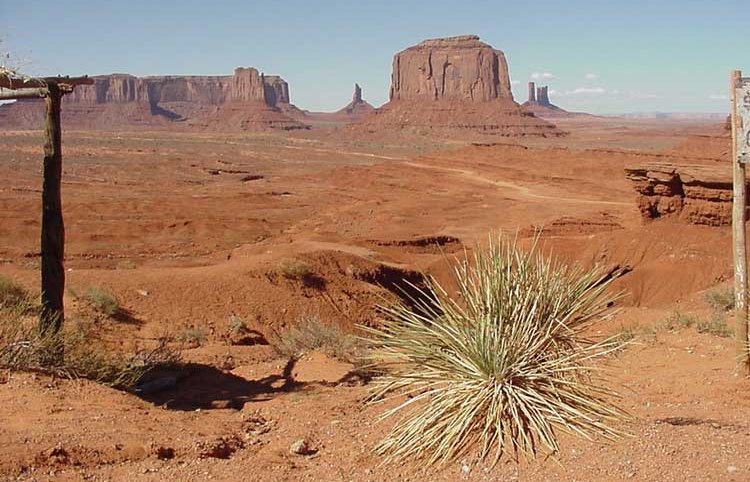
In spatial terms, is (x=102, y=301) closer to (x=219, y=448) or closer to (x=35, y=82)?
(x=35, y=82)

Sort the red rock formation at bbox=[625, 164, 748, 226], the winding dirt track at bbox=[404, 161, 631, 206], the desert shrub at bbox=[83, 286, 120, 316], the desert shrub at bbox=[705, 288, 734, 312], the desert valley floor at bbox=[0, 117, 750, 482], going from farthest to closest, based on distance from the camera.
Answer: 1. the winding dirt track at bbox=[404, 161, 631, 206]
2. the red rock formation at bbox=[625, 164, 748, 226]
3. the desert shrub at bbox=[83, 286, 120, 316]
4. the desert shrub at bbox=[705, 288, 734, 312]
5. the desert valley floor at bbox=[0, 117, 750, 482]

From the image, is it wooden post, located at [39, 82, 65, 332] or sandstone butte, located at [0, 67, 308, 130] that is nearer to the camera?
wooden post, located at [39, 82, 65, 332]

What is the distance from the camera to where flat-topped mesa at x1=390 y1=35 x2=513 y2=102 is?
371 feet

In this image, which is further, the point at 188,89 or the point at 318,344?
the point at 188,89

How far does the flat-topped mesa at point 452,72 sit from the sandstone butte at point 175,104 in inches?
793

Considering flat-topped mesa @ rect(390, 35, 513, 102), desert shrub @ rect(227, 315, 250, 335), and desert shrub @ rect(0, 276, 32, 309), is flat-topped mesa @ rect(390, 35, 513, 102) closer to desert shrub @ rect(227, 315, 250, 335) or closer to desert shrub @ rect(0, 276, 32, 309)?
desert shrub @ rect(227, 315, 250, 335)

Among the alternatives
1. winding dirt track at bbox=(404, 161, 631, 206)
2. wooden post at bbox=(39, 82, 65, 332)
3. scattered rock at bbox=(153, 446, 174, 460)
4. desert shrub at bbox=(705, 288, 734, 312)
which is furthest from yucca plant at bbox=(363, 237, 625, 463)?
winding dirt track at bbox=(404, 161, 631, 206)

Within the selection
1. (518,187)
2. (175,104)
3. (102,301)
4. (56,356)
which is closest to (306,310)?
(102,301)

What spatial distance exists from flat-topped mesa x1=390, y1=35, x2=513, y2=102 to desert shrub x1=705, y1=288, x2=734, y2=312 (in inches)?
4047

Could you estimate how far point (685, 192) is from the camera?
18.8m

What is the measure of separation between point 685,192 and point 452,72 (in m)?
100

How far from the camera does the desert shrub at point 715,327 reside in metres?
9.20

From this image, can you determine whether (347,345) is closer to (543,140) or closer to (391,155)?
(391,155)

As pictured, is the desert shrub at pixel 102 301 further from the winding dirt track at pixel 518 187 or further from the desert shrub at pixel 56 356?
the winding dirt track at pixel 518 187
